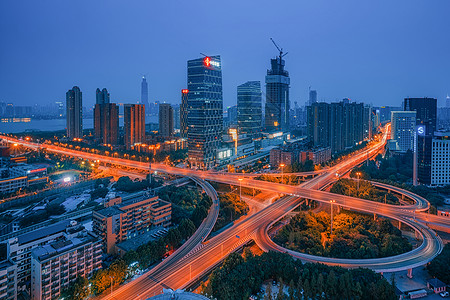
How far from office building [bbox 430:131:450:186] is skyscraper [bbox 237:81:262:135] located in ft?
82.5

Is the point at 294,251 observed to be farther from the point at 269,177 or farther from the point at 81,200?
the point at 81,200

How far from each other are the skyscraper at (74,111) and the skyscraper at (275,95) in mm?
31622

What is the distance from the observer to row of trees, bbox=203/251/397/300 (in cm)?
1048

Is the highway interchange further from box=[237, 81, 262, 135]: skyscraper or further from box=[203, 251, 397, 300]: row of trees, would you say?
box=[237, 81, 262, 135]: skyscraper

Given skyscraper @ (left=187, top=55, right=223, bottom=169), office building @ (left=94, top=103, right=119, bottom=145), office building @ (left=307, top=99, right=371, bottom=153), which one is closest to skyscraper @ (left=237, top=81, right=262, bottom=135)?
office building @ (left=307, top=99, right=371, bottom=153)

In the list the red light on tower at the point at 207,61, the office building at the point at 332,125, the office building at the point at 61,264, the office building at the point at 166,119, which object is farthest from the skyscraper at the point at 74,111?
the office building at the point at 61,264

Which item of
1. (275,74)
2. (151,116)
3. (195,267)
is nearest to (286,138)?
(275,74)

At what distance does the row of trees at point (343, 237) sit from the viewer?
13.8 m

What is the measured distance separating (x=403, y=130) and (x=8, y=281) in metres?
46.3

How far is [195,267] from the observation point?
1243 cm

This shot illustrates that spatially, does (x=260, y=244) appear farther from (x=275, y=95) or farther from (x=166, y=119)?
(x=275, y=95)

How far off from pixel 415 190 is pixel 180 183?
18886 mm

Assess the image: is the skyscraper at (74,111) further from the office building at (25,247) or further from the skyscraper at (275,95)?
the office building at (25,247)

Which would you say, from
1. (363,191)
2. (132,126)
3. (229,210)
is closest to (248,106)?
(132,126)
